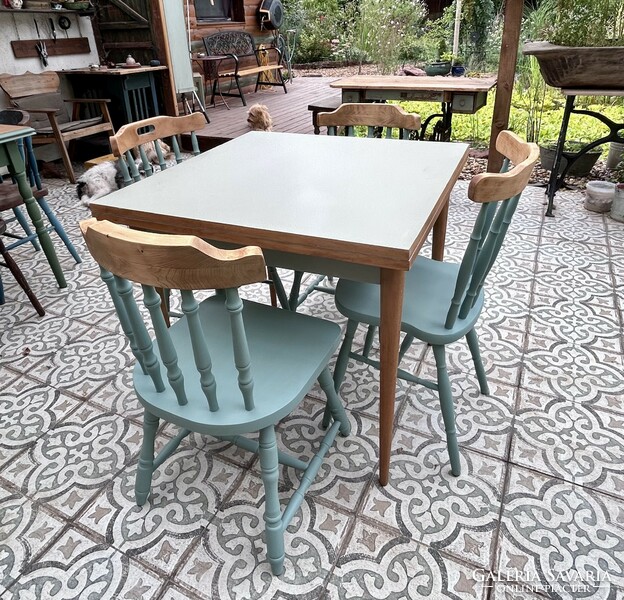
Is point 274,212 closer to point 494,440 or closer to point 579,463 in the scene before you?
point 494,440

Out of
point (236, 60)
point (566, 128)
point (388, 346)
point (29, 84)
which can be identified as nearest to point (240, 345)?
point (388, 346)

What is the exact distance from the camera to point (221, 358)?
48.0 inches

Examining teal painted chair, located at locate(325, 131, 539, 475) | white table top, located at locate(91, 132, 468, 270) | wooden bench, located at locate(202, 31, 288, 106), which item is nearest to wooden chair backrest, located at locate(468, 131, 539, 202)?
teal painted chair, located at locate(325, 131, 539, 475)

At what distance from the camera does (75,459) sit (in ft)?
5.13

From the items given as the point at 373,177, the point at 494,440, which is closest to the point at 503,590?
the point at 494,440

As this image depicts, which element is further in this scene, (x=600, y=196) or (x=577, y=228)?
(x=600, y=196)

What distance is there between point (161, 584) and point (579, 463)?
1294 millimetres

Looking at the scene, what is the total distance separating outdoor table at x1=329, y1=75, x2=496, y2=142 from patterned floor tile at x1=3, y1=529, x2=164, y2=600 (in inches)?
138

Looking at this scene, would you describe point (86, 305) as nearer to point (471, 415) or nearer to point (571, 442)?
point (471, 415)

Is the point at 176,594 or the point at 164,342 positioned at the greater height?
the point at 164,342

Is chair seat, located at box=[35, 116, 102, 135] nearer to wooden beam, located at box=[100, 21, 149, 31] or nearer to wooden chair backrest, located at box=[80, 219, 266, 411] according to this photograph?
wooden beam, located at box=[100, 21, 149, 31]

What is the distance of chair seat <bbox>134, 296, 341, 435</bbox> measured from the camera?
1052 mm

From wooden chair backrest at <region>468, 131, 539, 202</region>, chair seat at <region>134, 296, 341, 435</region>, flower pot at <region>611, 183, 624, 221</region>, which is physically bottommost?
flower pot at <region>611, 183, 624, 221</region>

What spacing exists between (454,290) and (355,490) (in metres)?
0.69
